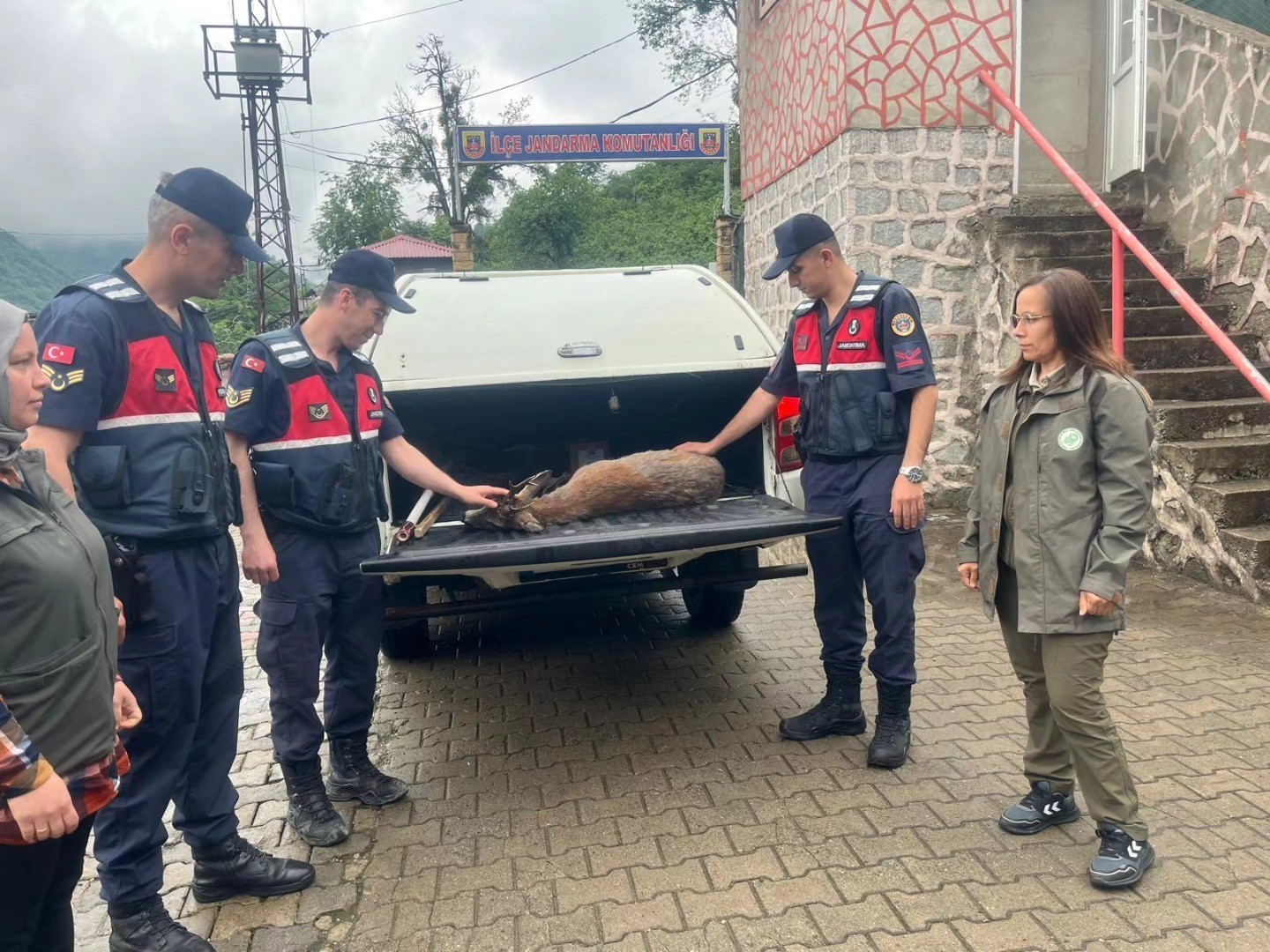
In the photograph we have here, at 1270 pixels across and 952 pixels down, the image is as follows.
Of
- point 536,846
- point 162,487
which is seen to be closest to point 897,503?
point 536,846

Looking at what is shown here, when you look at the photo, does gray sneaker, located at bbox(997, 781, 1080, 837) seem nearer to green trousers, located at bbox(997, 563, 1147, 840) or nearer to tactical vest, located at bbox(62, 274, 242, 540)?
green trousers, located at bbox(997, 563, 1147, 840)

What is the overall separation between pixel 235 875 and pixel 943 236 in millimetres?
6234

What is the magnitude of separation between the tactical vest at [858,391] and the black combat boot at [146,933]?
255 centimetres

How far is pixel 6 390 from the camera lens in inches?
63.7

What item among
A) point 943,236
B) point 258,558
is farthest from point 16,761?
point 943,236

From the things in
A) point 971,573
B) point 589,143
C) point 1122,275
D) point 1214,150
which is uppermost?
point 589,143

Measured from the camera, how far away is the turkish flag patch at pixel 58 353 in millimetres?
2209

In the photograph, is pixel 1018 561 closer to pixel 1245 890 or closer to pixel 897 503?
pixel 897 503

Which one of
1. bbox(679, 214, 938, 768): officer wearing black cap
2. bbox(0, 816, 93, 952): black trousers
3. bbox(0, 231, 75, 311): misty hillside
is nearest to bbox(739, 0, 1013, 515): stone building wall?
bbox(679, 214, 938, 768): officer wearing black cap

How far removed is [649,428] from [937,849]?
2635mm

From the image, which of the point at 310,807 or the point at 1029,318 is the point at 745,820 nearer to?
the point at 310,807

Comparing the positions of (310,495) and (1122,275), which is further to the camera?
(1122,275)

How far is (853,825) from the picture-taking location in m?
2.96

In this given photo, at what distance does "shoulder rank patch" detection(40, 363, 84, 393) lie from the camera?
219cm
